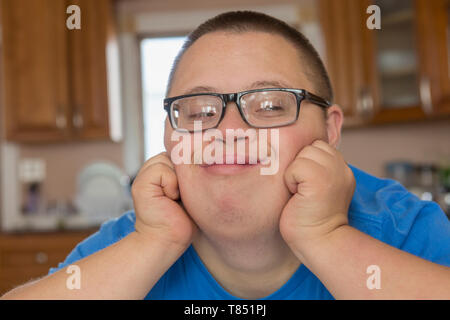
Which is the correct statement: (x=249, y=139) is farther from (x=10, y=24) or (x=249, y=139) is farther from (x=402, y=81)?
(x=10, y=24)

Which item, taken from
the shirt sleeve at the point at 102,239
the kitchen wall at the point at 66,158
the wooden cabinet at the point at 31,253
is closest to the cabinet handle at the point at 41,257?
the wooden cabinet at the point at 31,253

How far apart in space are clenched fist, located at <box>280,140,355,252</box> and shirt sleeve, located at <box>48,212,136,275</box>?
1.31 ft

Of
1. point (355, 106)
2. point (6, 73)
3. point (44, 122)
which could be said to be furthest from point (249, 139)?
point (6, 73)

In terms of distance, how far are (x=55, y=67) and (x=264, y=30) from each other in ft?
7.84

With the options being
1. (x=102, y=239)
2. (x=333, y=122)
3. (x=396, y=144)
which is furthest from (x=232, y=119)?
(x=396, y=144)

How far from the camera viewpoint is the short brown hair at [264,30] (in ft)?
2.59

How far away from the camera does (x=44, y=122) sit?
2830 mm

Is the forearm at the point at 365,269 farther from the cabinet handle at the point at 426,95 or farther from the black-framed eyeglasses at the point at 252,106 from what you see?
the cabinet handle at the point at 426,95

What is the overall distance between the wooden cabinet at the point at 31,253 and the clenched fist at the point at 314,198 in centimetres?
209

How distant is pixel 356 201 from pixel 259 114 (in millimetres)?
288

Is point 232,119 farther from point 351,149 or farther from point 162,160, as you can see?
point 351,149

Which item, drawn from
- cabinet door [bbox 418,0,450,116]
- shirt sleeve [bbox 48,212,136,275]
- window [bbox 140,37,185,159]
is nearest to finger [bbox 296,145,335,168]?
shirt sleeve [bbox 48,212,136,275]

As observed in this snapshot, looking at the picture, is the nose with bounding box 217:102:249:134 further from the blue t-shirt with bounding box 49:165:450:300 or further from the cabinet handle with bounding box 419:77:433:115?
the cabinet handle with bounding box 419:77:433:115

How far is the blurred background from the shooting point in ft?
8.39
